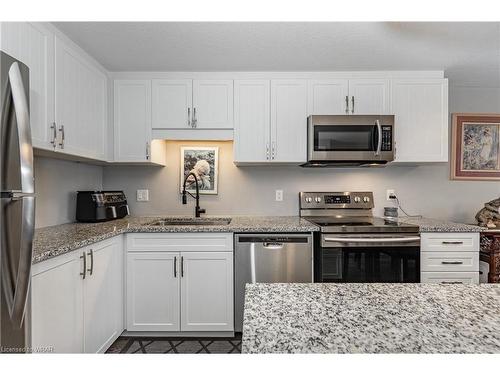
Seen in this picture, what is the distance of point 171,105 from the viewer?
8.79 feet

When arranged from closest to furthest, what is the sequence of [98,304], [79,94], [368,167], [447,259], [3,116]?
1. [3,116]
2. [98,304]
3. [79,94]
4. [447,259]
5. [368,167]

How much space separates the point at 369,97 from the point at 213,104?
1.40 metres

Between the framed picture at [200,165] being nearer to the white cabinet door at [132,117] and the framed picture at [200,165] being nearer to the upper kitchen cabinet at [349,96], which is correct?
the white cabinet door at [132,117]

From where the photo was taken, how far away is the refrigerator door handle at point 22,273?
3.34 ft

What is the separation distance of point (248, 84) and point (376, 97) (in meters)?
1.15

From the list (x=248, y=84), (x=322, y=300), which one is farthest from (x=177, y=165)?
(x=322, y=300)

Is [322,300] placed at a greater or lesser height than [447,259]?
greater

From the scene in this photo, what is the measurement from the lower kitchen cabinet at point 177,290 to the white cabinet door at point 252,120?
945 millimetres

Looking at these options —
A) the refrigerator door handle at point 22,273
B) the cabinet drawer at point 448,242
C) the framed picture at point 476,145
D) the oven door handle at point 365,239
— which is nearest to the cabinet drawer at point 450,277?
the cabinet drawer at point 448,242

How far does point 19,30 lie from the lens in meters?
1.54

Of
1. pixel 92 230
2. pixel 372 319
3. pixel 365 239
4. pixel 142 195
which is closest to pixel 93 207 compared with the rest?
pixel 92 230

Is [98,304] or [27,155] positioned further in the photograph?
[98,304]

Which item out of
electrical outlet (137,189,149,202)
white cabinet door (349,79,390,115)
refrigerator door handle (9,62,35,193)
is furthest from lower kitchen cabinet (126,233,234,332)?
white cabinet door (349,79,390,115)
